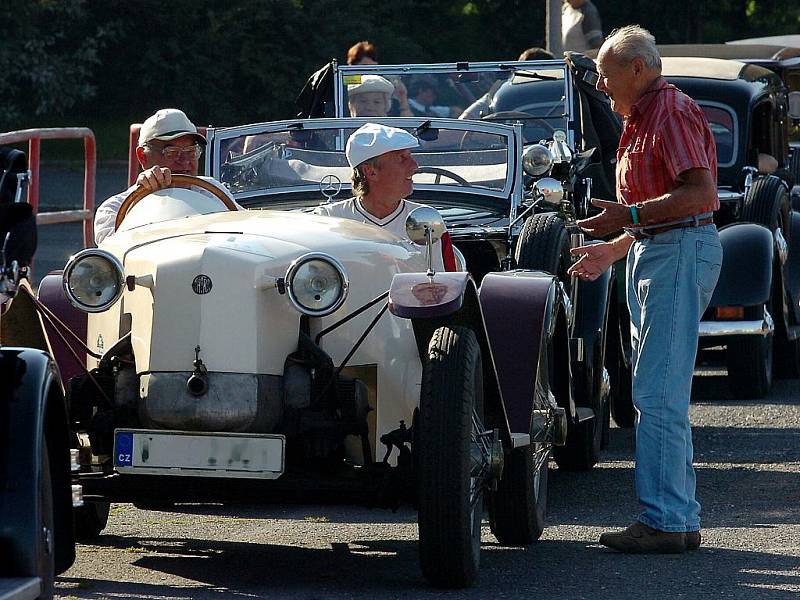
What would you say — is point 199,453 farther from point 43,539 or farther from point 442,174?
point 442,174

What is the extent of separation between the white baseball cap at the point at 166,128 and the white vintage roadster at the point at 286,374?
1.06 meters

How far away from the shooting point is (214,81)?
29.4 metres

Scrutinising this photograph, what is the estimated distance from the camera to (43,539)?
13.9 ft

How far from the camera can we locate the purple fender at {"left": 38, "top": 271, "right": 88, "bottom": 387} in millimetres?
5707

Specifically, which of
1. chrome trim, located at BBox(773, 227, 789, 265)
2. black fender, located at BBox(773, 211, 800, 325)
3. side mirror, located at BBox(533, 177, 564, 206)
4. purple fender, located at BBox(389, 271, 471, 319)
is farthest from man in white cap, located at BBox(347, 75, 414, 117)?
purple fender, located at BBox(389, 271, 471, 319)

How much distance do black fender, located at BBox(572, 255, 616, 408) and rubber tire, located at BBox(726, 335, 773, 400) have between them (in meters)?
2.03

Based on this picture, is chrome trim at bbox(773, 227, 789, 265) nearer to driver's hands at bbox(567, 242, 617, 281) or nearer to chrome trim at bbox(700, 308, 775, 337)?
chrome trim at bbox(700, 308, 775, 337)

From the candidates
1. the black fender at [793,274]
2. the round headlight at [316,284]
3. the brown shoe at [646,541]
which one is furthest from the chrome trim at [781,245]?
the round headlight at [316,284]

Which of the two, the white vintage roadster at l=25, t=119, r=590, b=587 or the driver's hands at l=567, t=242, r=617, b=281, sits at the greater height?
the driver's hands at l=567, t=242, r=617, b=281

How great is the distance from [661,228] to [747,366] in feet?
14.9

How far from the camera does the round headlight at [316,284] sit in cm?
505

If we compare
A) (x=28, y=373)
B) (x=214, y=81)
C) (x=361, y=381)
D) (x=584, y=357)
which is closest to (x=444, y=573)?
(x=361, y=381)

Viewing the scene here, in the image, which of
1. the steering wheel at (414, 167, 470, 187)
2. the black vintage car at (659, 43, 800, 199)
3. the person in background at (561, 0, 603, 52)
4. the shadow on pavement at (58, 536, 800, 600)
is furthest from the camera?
the person in background at (561, 0, 603, 52)

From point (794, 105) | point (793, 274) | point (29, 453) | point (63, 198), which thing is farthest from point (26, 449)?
point (63, 198)
